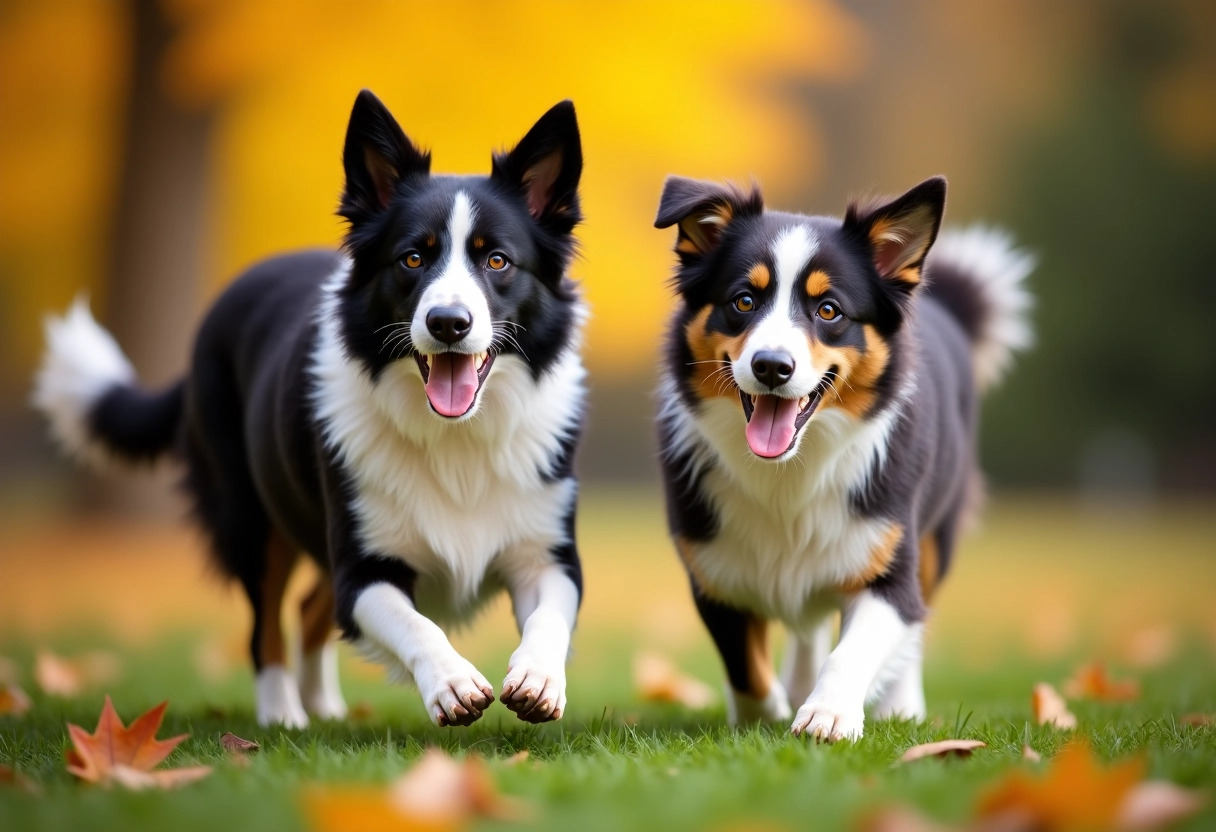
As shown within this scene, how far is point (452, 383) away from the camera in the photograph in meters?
4.06

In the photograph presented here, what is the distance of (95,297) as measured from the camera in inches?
555

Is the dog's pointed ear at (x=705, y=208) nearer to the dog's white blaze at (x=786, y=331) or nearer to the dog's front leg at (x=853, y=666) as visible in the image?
the dog's white blaze at (x=786, y=331)

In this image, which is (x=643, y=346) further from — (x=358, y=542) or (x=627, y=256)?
(x=358, y=542)

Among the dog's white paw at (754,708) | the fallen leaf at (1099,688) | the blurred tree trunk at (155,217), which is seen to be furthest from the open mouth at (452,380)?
the blurred tree trunk at (155,217)

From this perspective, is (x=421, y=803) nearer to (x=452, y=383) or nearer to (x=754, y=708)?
(x=452, y=383)

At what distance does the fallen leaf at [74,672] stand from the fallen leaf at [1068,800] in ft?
13.6

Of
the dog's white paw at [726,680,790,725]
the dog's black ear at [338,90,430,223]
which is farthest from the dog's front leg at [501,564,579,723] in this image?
the dog's black ear at [338,90,430,223]

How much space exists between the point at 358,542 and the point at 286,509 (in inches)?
32.4

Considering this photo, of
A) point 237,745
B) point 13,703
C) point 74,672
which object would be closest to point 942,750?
point 237,745

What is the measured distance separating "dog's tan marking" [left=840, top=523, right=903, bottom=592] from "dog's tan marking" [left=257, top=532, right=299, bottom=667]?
2.31 metres

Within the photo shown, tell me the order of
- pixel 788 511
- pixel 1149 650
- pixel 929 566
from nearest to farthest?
1. pixel 788 511
2. pixel 929 566
3. pixel 1149 650

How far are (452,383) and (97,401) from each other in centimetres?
273

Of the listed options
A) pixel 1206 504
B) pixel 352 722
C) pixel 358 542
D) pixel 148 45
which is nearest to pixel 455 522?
pixel 358 542

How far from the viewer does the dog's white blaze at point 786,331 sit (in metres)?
3.89
